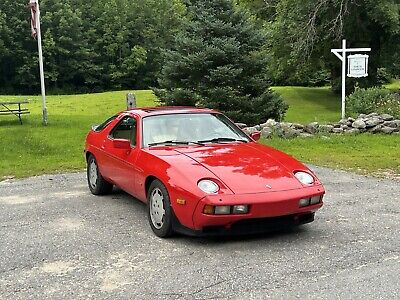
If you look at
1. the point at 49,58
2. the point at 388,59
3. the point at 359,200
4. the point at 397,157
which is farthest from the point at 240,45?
the point at 49,58

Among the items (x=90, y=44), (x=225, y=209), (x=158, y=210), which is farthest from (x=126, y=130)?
(x=90, y=44)

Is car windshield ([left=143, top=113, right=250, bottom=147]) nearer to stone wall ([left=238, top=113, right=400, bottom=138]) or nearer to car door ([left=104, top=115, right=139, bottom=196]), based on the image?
car door ([left=104, top=115, right=139, bottom=196])

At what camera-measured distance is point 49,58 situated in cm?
6638

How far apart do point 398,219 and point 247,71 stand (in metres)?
10.9

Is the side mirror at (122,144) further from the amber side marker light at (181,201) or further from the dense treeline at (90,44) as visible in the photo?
the dense treeline at (90,44)

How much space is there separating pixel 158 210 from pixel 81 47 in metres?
63.9

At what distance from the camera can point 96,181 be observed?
317 inches

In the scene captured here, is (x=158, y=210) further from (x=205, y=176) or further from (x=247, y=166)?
(x=247, y=166)

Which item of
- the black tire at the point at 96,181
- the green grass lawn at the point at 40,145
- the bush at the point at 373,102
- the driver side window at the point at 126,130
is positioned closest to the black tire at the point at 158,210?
the driver side window at the point at 126,130

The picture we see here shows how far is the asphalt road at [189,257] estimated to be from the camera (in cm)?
425

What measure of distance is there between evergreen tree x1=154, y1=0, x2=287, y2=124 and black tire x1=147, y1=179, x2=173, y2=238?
10131mm

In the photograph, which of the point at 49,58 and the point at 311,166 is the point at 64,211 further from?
the point at 49,58

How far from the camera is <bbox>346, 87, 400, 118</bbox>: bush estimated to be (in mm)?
16906

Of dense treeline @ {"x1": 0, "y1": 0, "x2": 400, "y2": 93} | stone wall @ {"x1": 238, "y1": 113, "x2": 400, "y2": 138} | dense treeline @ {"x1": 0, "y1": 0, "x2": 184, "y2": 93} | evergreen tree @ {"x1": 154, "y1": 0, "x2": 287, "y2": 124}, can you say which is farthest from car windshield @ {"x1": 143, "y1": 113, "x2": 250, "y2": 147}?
dense treeline @ {"x1": 0, "y1": 0, "x2": 184, "y2": 93}
